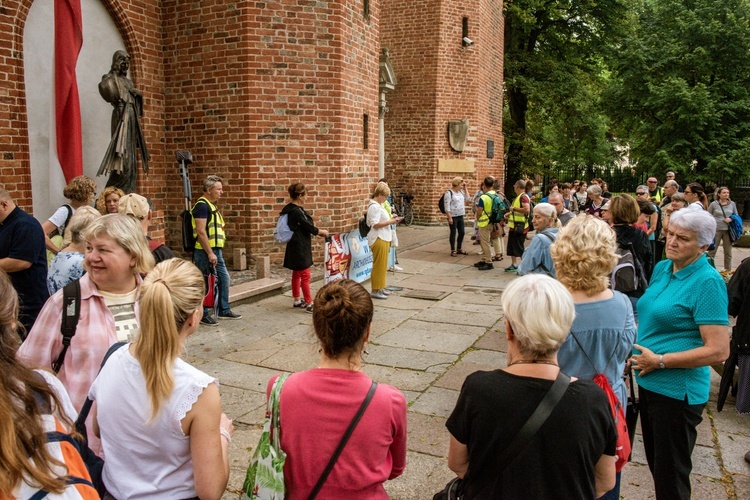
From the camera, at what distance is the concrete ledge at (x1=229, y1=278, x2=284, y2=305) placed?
8414 mm

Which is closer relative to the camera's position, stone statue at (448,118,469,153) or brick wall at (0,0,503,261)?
brick wall at (0,0,503,261)

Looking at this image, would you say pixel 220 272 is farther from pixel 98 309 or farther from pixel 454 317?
pixel 98 309

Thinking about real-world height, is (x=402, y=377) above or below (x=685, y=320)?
below

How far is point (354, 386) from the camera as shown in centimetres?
207

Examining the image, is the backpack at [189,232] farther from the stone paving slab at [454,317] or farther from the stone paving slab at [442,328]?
the stone paving slab at [454,317]

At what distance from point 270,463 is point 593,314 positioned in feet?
5.26

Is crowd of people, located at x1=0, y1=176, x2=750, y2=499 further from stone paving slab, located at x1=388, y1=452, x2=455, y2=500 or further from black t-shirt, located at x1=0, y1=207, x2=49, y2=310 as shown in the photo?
stone paving slab, located at x1=388, y1=452, x2=455, y2=500

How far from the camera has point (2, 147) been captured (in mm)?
7902

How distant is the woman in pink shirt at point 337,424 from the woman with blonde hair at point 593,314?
1109 mm

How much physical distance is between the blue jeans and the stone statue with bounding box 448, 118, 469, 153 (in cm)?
1220

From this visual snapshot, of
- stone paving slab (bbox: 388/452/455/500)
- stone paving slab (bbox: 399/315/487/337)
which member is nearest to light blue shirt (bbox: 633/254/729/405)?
stone paving slab (bbox: 388/452/455/500)

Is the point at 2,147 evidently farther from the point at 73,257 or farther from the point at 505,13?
the point at 505,13

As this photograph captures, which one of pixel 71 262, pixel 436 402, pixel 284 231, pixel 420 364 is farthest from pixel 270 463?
pixel 284 231

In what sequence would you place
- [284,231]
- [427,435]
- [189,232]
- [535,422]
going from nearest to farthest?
[535,422]
[427,435]
[189,232]
[284,231]
